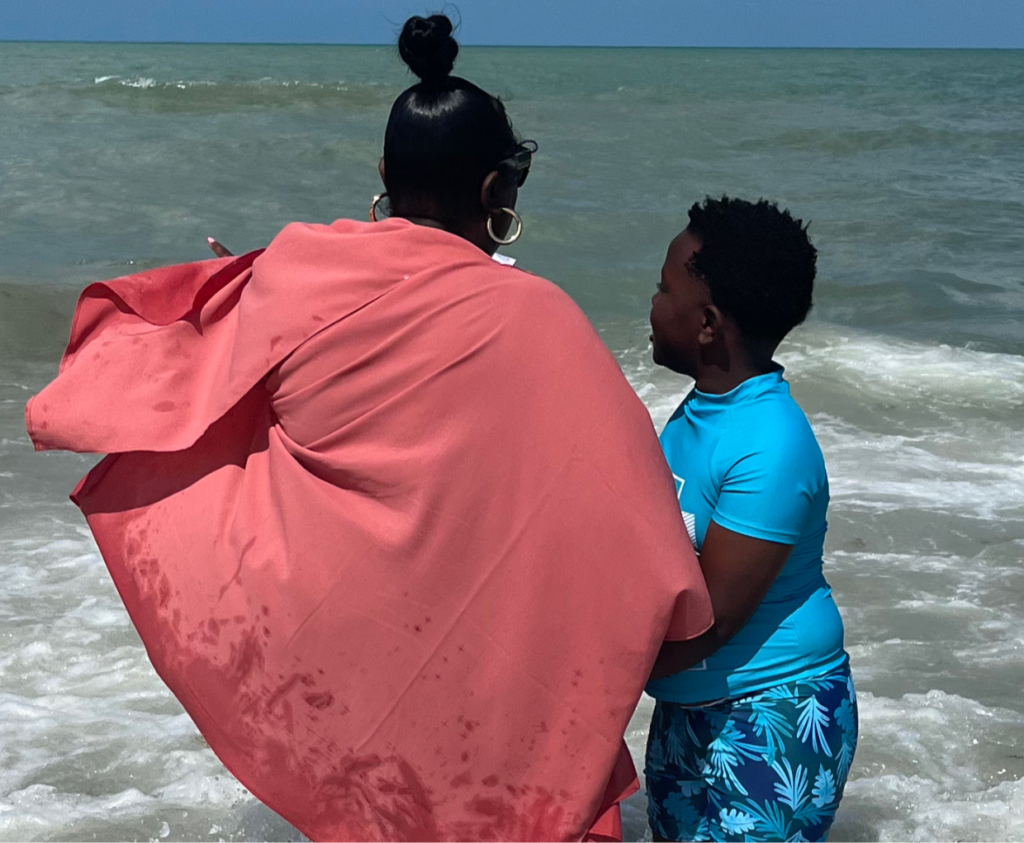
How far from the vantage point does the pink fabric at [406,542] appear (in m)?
1.61

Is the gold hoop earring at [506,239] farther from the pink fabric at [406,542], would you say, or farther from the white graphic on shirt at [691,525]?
the white graphic on shirt at [691,525]

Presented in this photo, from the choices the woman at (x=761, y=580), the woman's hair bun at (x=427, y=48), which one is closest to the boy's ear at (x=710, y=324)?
the woman at (x=761, y=580)

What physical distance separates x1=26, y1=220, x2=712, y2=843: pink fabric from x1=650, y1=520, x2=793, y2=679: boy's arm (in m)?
0.11

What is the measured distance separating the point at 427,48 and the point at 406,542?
0.74m

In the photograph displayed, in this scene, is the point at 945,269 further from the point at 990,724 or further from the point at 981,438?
the point at 990,724

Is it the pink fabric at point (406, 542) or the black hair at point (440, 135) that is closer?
the pink fabric at point (406, 542)

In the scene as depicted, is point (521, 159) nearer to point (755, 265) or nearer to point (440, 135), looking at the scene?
point (440, 135)

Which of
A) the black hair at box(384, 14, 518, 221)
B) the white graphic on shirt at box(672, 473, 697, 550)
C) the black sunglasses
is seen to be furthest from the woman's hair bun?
the white graphic on shirt at box(672, 473, 697, 550)

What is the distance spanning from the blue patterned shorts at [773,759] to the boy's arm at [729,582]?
0.16 meters

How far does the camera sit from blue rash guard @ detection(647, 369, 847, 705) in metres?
1.75

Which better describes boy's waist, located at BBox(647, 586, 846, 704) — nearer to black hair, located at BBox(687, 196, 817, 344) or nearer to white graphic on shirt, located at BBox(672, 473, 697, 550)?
white graphic on shirt, located at BBox(672, 473, 697, 550)

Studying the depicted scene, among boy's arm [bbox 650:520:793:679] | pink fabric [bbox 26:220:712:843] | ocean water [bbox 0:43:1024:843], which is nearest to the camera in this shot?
pink fabric [bbox 26:220:712:843]

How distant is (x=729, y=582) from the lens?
175cm

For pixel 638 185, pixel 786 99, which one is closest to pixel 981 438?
pixel 638 185
